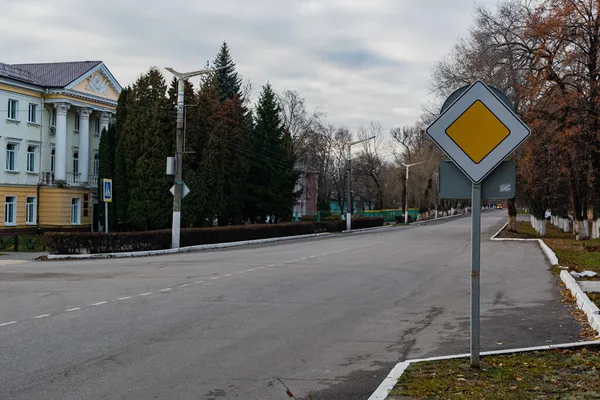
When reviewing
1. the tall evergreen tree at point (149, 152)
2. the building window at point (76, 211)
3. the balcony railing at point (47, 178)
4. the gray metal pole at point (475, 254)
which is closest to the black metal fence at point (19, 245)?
the tall evergreen tree at point (149, 152)

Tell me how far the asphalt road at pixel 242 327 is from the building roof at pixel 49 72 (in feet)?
101

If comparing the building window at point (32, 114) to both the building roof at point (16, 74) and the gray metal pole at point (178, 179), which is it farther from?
the gray metal pole at point (178, 179)

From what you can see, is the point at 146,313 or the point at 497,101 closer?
the point at 497,101

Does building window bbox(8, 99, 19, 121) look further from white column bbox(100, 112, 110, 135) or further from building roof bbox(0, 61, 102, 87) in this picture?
white column bbox(100, 112, 110, 135)

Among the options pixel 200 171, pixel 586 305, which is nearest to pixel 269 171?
pixel 200 171

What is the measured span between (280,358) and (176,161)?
2294 cm

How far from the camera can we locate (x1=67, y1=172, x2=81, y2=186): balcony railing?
49.0 metres

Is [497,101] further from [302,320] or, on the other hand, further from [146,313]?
[146,313]

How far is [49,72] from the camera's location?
50.9m

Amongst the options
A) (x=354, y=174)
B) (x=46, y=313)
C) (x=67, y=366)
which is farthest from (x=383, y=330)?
(x=354, y=174)

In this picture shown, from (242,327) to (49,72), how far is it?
153ft

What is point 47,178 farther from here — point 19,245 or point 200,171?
point 19,245

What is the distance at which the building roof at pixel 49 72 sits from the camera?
45531 millimetres

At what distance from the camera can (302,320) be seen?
35.1 feet
